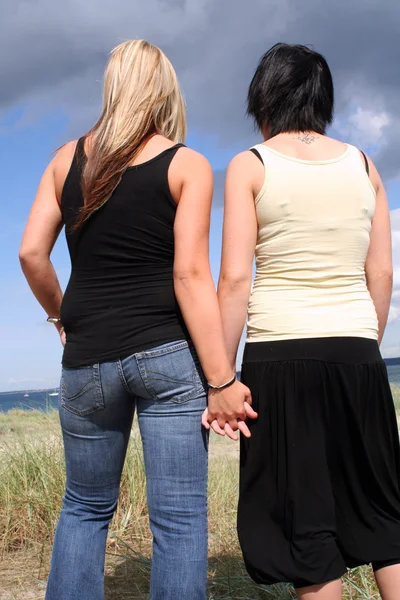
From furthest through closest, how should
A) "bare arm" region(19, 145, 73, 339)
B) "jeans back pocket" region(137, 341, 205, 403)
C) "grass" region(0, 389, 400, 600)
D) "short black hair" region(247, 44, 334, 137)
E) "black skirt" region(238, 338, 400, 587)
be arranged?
1. "grass" region(0, 389, 400, 600)
2. "short black hair" region(247, 44, 334, 137)
3. "bare arm" region(19, 145, 73, 339)
4. "black skirt" region(238, 338, 400, 587)
5. "jeans back pocket" region(137, 341, 205, 403)

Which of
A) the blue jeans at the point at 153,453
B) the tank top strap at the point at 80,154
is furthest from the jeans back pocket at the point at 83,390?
the tank top strap at the point at 80,154

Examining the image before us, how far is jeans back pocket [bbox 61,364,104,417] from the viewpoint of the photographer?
2.07 meters

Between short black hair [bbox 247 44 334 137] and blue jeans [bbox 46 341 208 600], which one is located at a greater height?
short black hair [bbox 247 44 334 137]

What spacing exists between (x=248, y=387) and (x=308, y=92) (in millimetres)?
1177

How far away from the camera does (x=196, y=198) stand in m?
2.05

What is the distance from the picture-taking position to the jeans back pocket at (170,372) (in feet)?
6.59

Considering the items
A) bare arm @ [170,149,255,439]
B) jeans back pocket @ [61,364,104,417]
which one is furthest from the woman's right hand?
jeans back pocket @ [61,364,104,417]

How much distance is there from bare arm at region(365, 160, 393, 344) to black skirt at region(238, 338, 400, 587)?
308 millimetres

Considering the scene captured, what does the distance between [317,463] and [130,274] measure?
36.8 inches

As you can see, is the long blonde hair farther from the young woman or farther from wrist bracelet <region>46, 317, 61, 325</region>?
wrist bracelet <region>46, 317, 61, 325</region>

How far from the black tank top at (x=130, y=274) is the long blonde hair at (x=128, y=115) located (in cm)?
5

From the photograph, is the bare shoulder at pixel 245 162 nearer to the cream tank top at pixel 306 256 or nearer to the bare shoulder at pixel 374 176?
the cream tank top at pixel 306 256

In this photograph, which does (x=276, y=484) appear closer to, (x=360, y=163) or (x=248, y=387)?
(x=248, y=387)

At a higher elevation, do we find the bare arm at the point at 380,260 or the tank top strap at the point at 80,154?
the tank top strap at the point at 80,154
